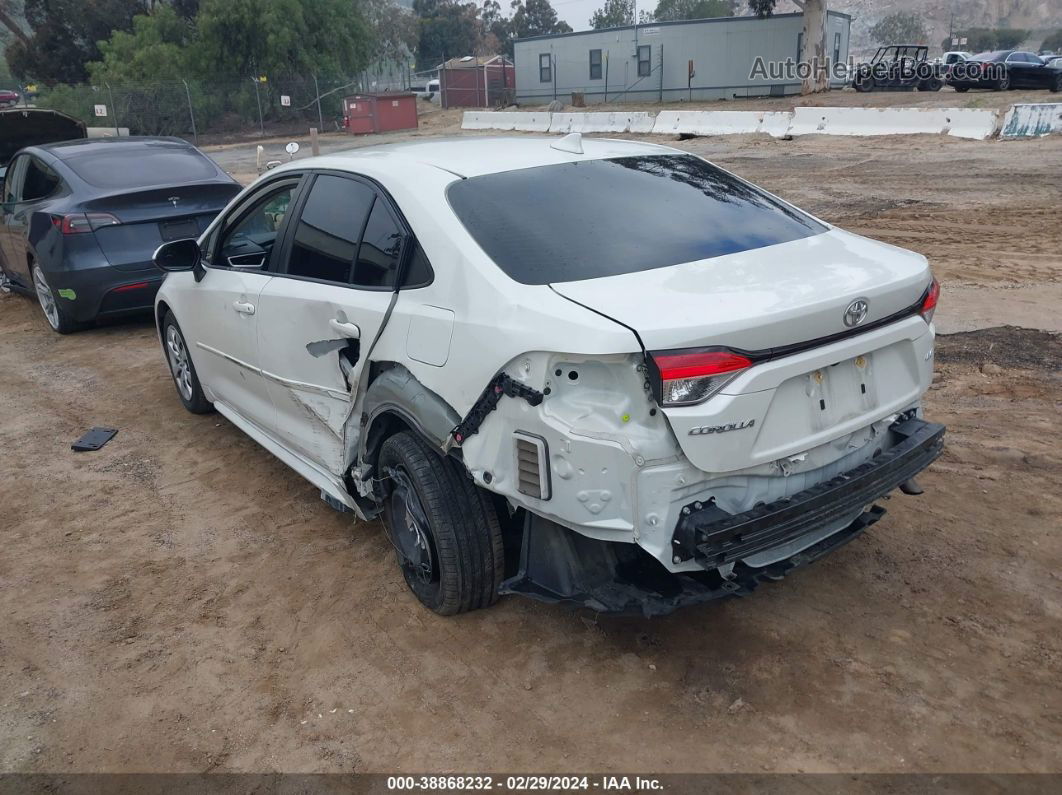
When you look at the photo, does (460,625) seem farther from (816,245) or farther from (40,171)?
(40,171)

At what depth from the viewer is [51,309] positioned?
27.7ft

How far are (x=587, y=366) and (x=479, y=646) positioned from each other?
1323mm

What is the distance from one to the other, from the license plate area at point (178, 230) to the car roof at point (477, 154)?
3.85m

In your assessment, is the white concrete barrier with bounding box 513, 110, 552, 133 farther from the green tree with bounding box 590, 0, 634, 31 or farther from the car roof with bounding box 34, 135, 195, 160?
the green tree with bounding box 590, 0, 634, 31

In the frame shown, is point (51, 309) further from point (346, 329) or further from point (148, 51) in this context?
point (148, 51)

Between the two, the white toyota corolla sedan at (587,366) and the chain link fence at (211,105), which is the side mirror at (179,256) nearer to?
the white toyota corolla sedan at (587,366)

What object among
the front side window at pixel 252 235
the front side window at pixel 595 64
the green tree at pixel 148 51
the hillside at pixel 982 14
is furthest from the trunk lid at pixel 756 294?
the hillside at pixel 982 14

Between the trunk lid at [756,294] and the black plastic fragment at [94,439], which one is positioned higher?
the trunk lid at [756,294]

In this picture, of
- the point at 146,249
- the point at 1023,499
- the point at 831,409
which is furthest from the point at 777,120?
the point at 831,409

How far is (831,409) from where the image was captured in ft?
9.91

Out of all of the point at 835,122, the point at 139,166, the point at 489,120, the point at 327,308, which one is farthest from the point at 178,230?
the point at 489,120

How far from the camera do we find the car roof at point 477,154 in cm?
379

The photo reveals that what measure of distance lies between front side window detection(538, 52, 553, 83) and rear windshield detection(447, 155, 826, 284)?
4124 cm

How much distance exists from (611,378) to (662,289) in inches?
16.3
